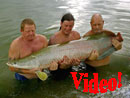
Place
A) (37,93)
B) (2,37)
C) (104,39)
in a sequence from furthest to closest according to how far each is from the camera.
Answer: (2,37)
(104,39)
(37,93)

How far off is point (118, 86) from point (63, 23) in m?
1.70

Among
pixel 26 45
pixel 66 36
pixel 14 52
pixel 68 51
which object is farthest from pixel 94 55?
pixel 14 52

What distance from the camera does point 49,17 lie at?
9.06 metres

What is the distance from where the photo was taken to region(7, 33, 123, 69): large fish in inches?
112

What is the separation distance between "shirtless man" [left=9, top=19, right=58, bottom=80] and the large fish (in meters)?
0.13

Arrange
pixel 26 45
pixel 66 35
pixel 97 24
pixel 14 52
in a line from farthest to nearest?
pixel 66 35, pixel 97 24, pixel 26 45, pixel 14 52

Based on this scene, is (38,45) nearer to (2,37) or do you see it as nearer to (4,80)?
(4,80)

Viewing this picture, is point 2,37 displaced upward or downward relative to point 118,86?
upward

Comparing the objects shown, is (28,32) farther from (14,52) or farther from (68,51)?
(68,51)

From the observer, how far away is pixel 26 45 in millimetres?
3109

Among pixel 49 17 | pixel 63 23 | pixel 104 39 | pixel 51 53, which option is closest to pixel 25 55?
pixel 51 53

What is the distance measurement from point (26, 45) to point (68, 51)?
2.70 ft
